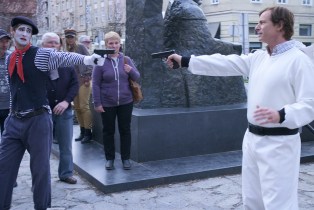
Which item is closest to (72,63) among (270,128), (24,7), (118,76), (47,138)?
(47,138)

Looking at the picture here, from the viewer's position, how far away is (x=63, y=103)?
15.9ft

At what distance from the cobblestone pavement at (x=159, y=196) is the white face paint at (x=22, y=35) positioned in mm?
1807

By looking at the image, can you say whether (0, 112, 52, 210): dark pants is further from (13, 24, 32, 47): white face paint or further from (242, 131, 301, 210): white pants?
(242, 131, 301, 210): white pants

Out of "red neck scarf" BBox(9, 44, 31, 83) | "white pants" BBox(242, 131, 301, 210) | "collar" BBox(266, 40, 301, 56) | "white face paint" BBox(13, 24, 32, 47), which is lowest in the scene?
"white pants" BBox(242, 131, 301, 210)

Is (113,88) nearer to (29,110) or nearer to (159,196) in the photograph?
(159,196)

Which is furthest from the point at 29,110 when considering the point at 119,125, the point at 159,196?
the point at 159,196

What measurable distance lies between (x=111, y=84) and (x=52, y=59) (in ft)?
4.76

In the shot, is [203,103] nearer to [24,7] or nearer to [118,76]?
[118,76]

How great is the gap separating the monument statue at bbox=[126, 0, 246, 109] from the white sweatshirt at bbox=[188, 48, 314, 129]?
3.49m

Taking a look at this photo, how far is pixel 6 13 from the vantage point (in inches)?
851

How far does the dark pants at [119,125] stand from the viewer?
209 inches

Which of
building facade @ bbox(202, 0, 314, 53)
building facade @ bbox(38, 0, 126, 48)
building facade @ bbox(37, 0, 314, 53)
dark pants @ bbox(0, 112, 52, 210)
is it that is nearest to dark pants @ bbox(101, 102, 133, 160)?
dark pants @ bbox(0, 112, 52, 210)

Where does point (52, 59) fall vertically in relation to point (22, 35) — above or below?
below

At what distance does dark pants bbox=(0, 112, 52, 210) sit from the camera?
152 inches
